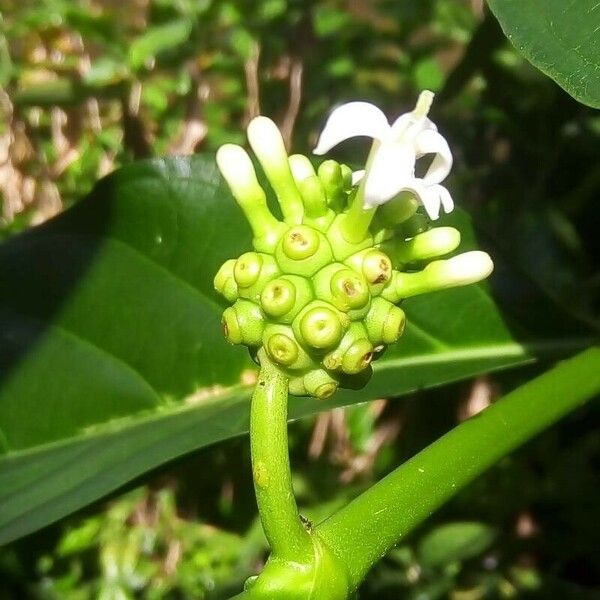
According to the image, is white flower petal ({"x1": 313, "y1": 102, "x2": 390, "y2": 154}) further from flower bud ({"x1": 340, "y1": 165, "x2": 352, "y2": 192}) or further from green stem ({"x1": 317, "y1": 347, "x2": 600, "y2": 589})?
green stem ({"x1": 317, "y1": 347, "x2": 600, "y2": 589})

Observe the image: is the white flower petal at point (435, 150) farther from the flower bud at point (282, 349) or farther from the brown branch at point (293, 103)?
the brown branch at point (293, 103)

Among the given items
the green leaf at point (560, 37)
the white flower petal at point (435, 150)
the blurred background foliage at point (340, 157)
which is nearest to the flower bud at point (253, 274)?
the white flower petal at point (435, 150)

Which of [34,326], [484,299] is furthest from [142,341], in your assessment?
[484,299]

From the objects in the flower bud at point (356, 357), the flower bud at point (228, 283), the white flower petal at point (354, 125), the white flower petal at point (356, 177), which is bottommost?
the flower bud at point (356, 357)

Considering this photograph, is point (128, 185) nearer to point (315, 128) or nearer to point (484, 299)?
point (484, 299)

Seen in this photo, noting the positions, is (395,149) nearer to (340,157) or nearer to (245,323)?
(245,323)

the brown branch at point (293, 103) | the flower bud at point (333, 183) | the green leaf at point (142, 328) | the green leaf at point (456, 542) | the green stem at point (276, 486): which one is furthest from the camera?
the brown branch at point (293, 103)

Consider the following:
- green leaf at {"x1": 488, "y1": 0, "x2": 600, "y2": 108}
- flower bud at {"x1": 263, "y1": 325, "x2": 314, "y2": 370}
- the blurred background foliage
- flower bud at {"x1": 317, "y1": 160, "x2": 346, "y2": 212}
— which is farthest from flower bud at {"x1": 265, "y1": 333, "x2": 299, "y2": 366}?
the blurred background foliage
